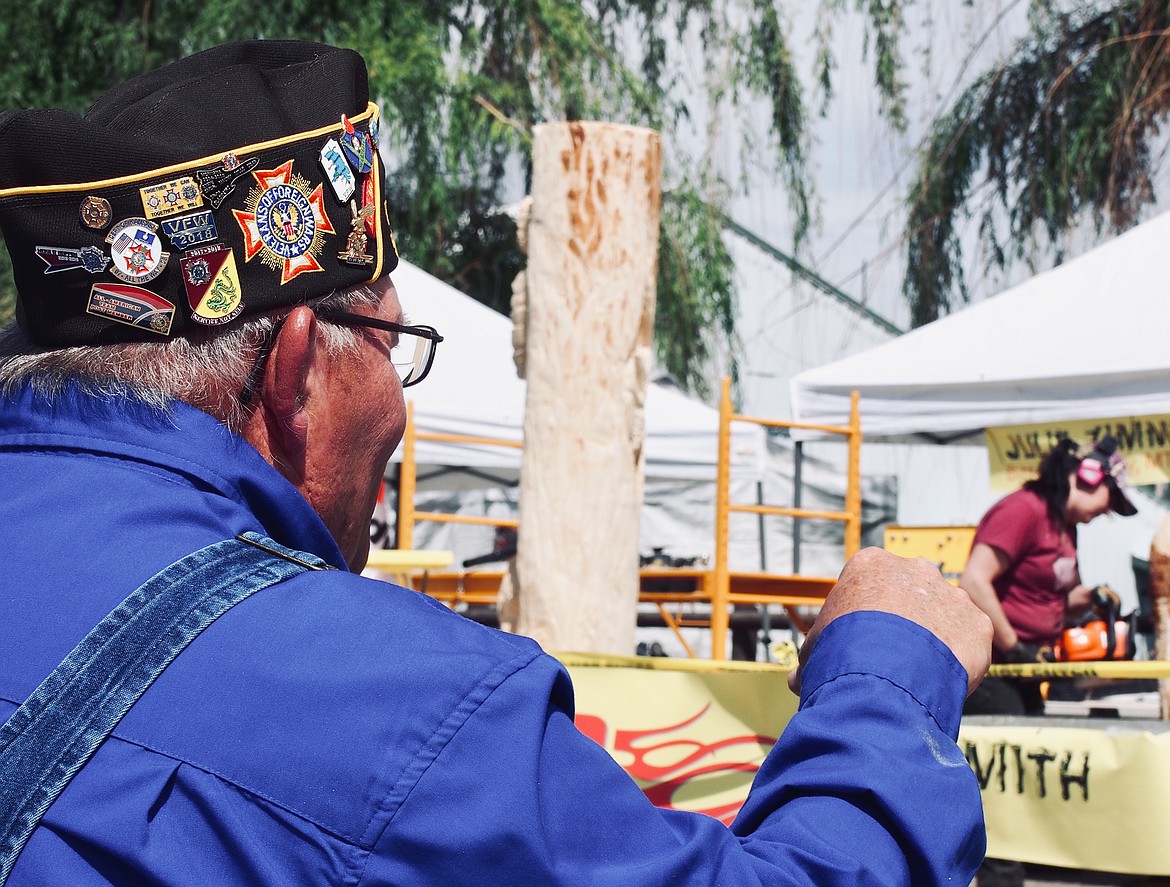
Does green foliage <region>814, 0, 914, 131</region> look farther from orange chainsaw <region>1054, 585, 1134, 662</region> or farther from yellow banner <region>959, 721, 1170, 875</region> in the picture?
yellow banner <region>959, 721, 1170, 875</region>

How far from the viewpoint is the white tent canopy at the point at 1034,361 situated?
240 inches

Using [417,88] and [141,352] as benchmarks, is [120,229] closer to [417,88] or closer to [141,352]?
[141,352]

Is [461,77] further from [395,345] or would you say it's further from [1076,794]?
[395,345]

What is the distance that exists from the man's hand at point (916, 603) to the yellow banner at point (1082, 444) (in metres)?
5.40

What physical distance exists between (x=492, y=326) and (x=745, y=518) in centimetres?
601

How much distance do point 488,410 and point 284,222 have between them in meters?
6.55

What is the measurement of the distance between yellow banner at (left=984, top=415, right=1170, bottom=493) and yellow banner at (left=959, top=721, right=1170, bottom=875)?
3.15m

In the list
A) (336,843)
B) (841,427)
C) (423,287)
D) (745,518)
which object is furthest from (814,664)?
(745,518)

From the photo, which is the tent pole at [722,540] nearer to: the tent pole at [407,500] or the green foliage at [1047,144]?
the tent pole at [407,500]

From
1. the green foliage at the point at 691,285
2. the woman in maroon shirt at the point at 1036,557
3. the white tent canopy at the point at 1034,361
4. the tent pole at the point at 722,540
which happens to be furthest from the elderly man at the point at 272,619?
the green foliage at the point at 691,285

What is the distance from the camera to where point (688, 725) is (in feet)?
9.84

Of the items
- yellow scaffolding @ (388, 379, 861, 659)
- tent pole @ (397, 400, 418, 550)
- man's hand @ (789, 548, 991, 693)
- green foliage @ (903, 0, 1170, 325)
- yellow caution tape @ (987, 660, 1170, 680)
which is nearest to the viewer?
man's hand @ (789, 548, 991, 693)

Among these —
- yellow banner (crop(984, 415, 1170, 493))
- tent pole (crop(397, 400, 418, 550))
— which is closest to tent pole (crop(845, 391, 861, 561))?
yellow banner (crop(984, 415, 1170, 493))

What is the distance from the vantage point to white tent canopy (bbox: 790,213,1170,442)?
6105mm
